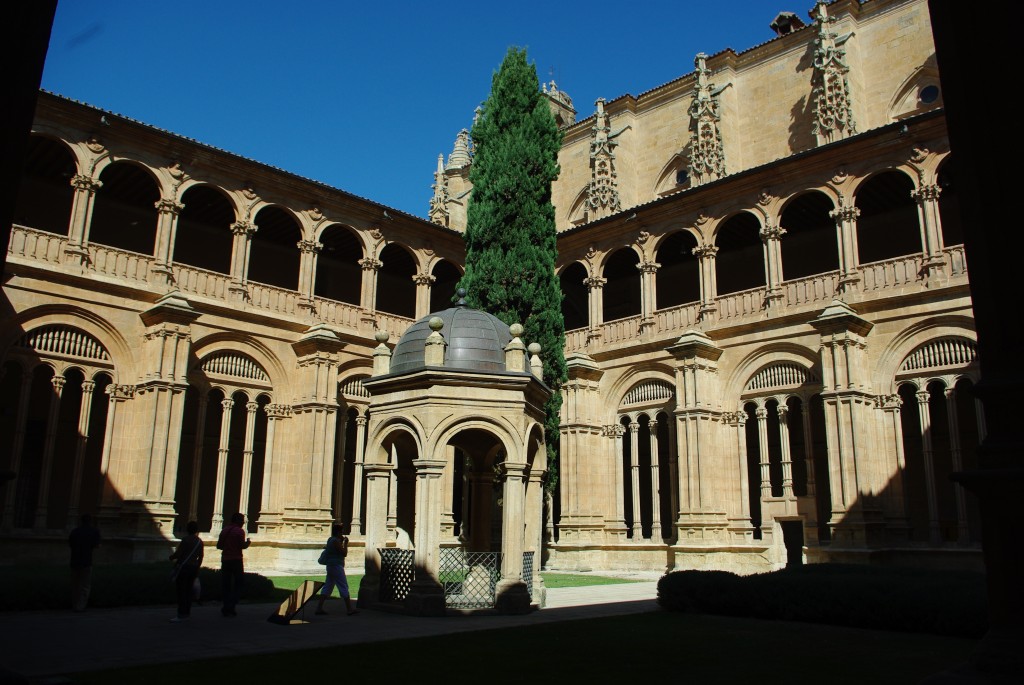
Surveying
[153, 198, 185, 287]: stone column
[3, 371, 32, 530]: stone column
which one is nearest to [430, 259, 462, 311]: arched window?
[153, 198, 185, 287]: stone column

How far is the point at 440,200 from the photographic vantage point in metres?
40.8

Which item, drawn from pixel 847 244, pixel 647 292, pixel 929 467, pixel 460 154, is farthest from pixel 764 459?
pixel 460 154

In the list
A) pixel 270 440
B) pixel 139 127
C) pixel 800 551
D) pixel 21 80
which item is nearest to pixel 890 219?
pixel 800 551

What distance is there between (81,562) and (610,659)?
8055 mm

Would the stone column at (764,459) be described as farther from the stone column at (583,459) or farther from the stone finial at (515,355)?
the stone finial at (515,355)

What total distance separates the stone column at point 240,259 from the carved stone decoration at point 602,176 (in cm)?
1319

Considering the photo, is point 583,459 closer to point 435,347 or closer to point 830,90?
point 830,90

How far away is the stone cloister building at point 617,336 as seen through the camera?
20.7 metres

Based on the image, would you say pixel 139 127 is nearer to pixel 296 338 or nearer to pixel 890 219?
pixel 296 338

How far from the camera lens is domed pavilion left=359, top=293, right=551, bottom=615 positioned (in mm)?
12508

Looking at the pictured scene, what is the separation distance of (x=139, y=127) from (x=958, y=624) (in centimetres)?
2125

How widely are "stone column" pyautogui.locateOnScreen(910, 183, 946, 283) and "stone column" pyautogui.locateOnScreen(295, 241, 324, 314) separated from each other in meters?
16.7

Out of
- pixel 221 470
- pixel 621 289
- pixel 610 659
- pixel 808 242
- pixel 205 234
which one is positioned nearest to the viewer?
pixel 610 659

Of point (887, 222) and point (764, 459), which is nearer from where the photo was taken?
point (764, 459)
